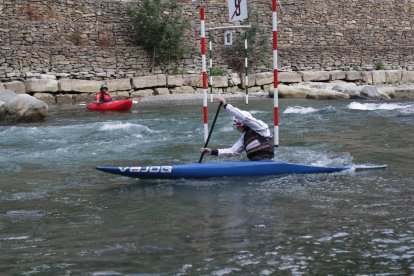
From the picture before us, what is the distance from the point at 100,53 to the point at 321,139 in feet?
36.9

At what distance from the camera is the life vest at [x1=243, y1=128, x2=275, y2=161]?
21.3ft

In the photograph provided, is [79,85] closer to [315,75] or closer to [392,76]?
[315,75]

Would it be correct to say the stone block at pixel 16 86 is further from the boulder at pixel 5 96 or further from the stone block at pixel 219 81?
the stone block at pixel 219 81

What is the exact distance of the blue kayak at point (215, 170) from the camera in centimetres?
619

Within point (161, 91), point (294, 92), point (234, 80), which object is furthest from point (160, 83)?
point (294, 92)

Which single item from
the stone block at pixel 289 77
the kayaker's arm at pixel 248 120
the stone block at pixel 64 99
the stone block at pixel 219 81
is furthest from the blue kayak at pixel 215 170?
the stone block at pixel 289 77

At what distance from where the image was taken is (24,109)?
40.9 feet

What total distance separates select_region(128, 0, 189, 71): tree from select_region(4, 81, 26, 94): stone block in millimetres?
4582

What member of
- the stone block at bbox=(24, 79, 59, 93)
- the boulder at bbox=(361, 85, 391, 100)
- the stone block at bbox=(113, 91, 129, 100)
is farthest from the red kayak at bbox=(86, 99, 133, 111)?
the boulder at bbox=(361, 85, 391, 100)

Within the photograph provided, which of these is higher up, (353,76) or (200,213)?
(353,76)

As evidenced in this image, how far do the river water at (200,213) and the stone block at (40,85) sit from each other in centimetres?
736

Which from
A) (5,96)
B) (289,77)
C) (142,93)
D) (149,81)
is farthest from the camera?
(289,77)

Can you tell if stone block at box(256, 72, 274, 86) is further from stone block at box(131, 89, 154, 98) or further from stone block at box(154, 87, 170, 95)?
stone block at box(131, 89, 154, 98)

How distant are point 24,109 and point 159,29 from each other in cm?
809
